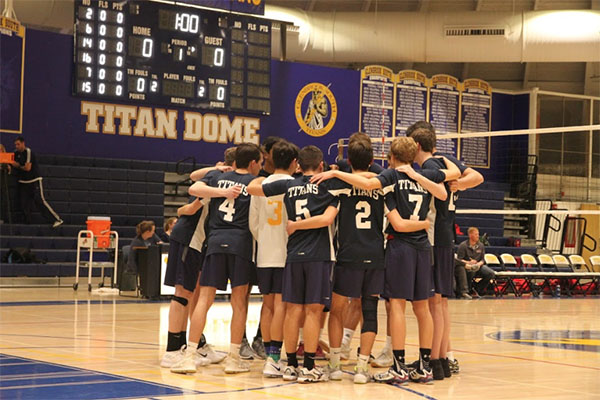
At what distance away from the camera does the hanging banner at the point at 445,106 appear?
26016 millimetres

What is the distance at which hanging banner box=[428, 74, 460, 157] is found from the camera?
26016 millimetres

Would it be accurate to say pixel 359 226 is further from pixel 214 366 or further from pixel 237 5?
pixel 237 5

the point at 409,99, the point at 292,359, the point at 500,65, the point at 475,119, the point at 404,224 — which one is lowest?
the point at 292,359

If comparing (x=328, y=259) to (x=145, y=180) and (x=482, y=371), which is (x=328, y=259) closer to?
(x=482, y=371)

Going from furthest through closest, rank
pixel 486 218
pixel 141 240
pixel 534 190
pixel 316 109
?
1. pixel 534 190
2. pixel 486 218
3. pixel 316 109
4. pixel 141 240

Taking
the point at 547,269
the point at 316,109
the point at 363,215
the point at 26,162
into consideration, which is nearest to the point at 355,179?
the point at 363,215

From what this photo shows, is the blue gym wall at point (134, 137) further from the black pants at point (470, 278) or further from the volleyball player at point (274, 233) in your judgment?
Result: the volleyball player at point (274, 233)

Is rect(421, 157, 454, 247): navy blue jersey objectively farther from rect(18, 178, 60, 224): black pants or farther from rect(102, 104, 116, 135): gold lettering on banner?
rect(102, 104, 116, 135): gold lettering on banner

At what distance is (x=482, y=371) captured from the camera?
7422 millimetres

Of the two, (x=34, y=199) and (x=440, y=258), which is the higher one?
(x=34, y=199)

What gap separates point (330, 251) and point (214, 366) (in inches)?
60.2

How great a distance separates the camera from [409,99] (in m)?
25.6

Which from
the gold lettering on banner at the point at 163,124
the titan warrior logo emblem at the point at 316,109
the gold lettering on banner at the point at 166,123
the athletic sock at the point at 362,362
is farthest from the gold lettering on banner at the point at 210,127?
the athletic sock at the point at 362,362

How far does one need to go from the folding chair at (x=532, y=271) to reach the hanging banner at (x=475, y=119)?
526cm
